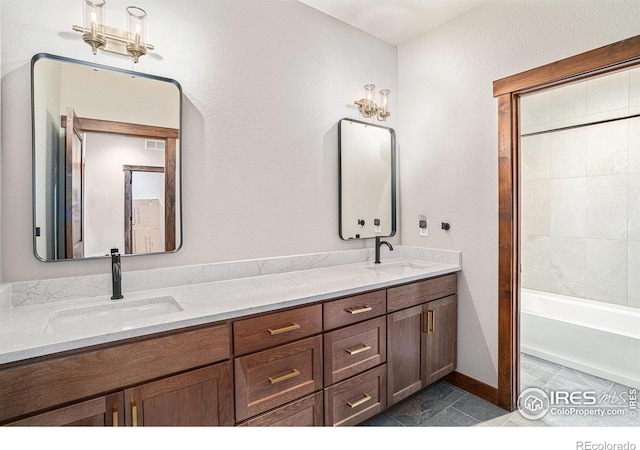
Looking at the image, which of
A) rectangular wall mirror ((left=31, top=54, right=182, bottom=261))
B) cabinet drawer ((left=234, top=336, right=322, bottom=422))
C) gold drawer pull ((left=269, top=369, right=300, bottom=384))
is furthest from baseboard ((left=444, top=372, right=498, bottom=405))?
rectangular wall mirror ((left=31, top=54, right=182, bottom=261))

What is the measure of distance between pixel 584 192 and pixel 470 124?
1.48m

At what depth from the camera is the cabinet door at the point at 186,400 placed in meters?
1.22

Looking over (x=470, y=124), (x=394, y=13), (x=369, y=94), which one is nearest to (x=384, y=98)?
(x=369, y=94)

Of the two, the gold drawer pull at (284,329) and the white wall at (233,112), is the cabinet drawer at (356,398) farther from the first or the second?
the white wall at (233,112)

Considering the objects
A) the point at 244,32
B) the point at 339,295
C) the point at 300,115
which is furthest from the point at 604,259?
the point at 244,32

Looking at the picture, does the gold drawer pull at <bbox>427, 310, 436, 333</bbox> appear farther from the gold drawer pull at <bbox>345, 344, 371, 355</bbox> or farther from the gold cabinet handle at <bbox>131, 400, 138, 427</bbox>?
the gold cabinet handle at <bbox>131, 400, 138, 427</bbox>

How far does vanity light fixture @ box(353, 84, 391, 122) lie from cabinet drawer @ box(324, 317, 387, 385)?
1.47m

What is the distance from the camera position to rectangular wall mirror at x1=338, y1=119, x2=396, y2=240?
247 centimetres

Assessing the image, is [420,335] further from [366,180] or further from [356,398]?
[366,180]

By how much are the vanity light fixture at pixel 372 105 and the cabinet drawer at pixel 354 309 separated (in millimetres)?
1328

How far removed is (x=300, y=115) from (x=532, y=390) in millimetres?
2400

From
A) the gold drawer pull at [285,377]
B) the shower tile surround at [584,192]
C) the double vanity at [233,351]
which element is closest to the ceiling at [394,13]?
the shower tile surround at [584,192]

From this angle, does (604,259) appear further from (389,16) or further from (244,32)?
(244,32)

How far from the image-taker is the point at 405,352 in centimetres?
204
